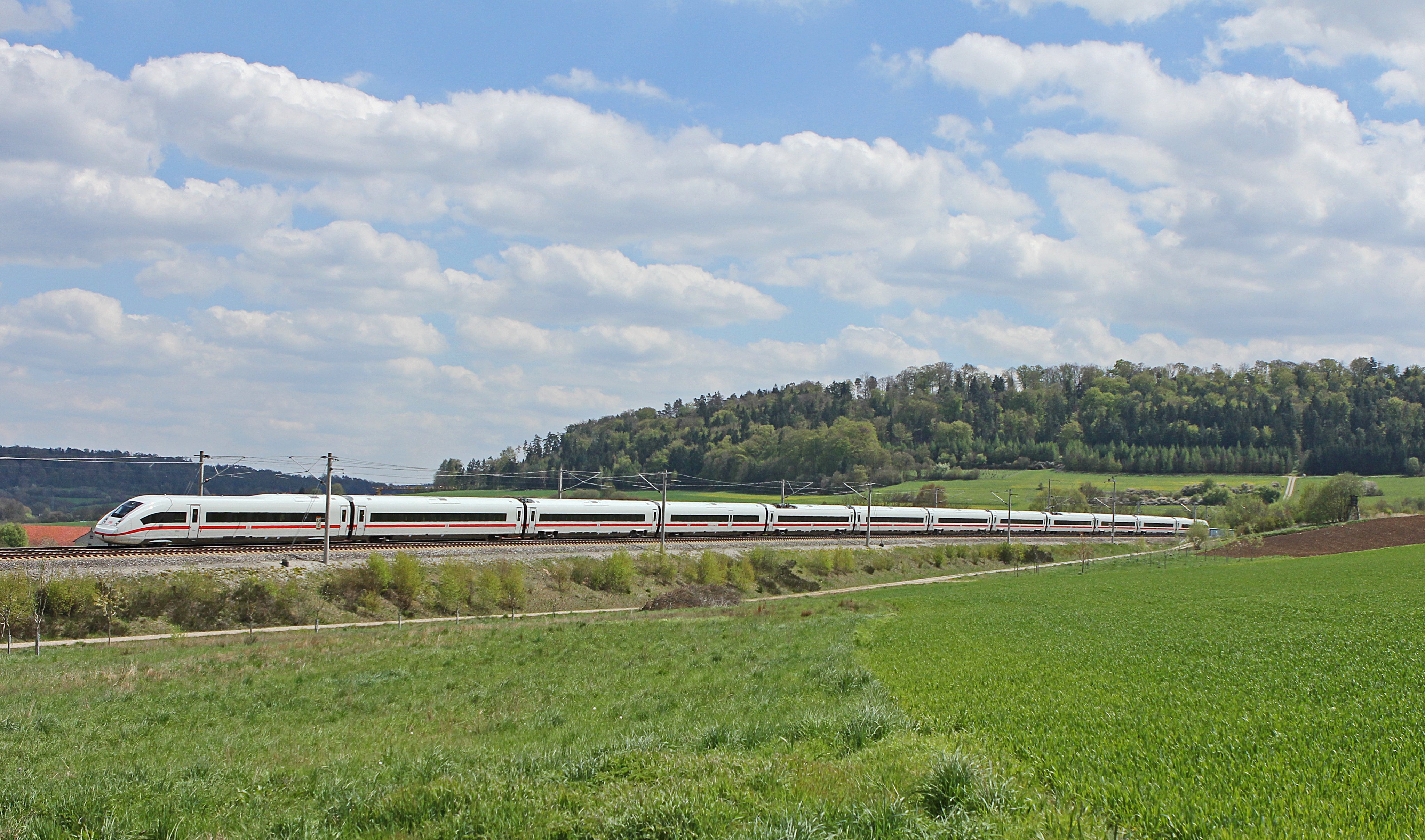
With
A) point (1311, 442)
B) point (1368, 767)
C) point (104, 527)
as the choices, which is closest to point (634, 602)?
point (104, 527)

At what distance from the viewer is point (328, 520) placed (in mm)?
45406

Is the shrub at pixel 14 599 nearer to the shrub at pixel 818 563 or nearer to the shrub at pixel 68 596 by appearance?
the shrub at pixel 68 596

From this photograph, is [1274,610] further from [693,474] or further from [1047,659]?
[693,474]

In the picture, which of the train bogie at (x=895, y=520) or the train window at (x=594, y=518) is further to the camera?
the train bogie at (x=895, y=520)

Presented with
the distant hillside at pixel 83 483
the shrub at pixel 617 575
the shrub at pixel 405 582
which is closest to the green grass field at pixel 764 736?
the shrub at pixel 405 582

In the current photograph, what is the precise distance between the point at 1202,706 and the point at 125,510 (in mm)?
48597

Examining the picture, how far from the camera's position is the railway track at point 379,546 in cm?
3988

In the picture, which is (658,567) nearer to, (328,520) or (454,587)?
(454,587)

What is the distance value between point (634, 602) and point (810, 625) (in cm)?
2307

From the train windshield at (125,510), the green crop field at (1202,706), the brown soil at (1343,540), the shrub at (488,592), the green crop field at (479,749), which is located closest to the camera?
the green crop field at (1202,706)

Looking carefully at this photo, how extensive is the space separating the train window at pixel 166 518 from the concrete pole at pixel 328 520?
6757 millimetres

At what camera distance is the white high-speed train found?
145ft

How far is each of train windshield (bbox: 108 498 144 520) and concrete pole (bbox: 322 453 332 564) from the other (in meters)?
8.65

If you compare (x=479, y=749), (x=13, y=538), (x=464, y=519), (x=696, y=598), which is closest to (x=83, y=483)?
(x=13, y=538)
